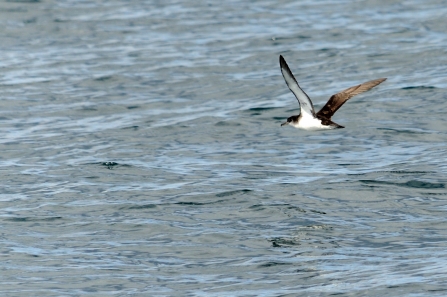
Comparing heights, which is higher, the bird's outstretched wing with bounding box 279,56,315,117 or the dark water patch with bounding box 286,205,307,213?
the bird's outstretched wing with bounding box 279,56,315,117

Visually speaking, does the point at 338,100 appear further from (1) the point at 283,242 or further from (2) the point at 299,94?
(1) the point at 283,242

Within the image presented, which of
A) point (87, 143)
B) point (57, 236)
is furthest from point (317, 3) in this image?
point (57, 236)

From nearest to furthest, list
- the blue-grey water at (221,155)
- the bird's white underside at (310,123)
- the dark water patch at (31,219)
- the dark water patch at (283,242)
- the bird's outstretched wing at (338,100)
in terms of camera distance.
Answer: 1. the blue-grey water at (221,155)
2. the dark water patch at (283,242)
3. the dark water patch at (31,219)
4. the bird's white underside at (310,123)
5. the bird's outstretched wing at (338,100)


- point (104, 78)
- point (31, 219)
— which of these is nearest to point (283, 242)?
point (31, 219)

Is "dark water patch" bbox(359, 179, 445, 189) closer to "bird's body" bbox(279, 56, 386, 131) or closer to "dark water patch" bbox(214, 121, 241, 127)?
"bird's body" bbox(279, 56, 386, 131)

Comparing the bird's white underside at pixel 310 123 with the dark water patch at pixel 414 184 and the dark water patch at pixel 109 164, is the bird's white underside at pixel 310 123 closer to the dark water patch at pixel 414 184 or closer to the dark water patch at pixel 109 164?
the dark water patch at pixel 414 184

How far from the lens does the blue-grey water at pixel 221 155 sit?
1157 cm

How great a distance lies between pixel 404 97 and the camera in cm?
2003

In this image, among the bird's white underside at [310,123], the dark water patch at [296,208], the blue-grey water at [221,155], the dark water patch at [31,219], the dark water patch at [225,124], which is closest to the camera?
the blue-grey water at [221,155]

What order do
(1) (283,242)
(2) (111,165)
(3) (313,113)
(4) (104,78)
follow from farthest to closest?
1. (4) (104,78)
2. (2) (111,165)
3. (3) (313,113)
4. (1) (283,242)

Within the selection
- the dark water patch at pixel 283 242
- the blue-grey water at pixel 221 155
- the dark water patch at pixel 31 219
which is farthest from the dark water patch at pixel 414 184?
Answer: the dark water patch at pixel 31 219

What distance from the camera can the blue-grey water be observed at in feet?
38.0

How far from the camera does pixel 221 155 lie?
16953 millimetres

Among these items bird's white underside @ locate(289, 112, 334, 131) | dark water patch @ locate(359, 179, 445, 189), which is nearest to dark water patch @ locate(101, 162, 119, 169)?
bird's white underside @ locate(289, 112, 334, 131)
